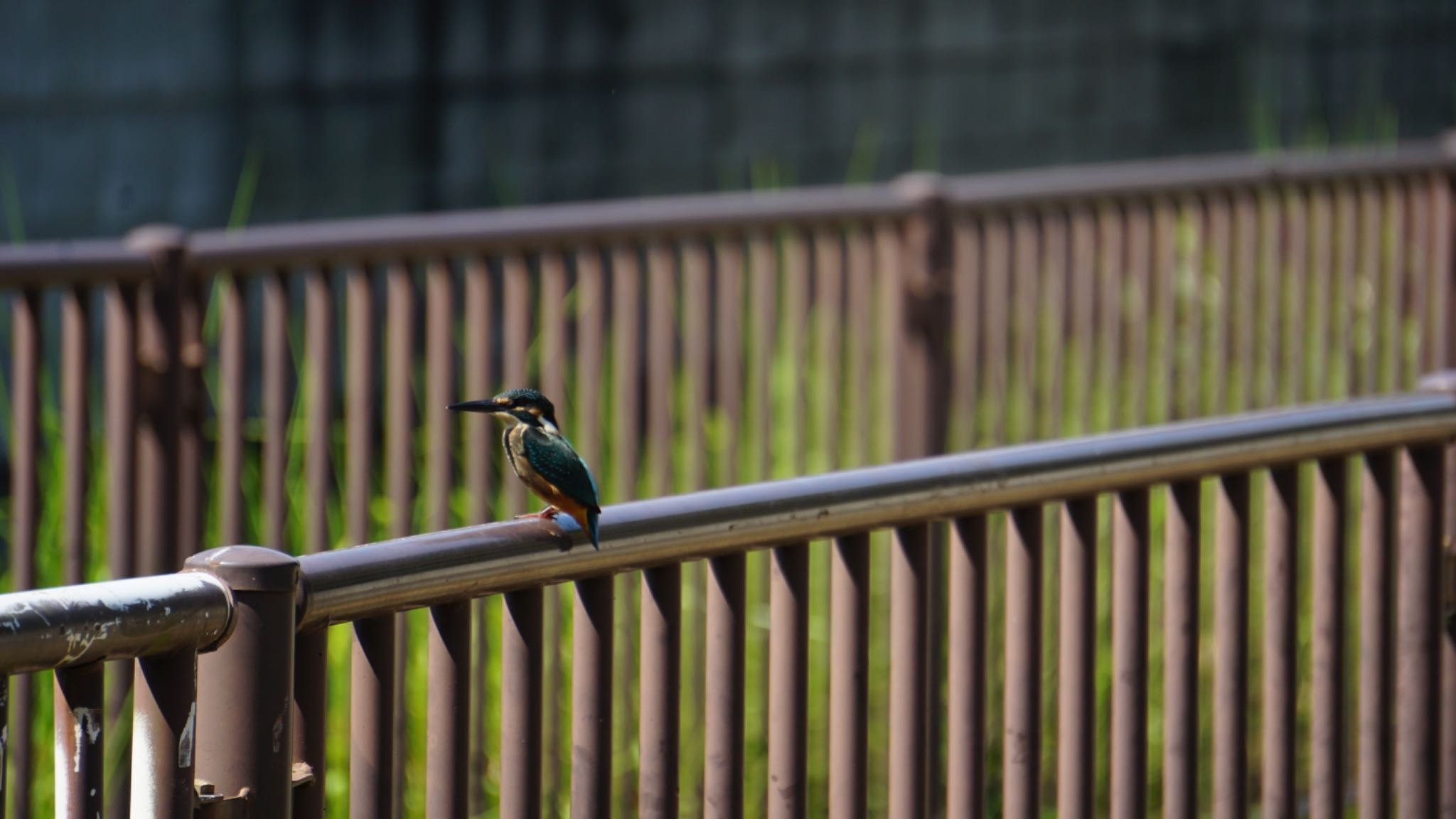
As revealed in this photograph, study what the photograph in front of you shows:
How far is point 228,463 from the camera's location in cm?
327

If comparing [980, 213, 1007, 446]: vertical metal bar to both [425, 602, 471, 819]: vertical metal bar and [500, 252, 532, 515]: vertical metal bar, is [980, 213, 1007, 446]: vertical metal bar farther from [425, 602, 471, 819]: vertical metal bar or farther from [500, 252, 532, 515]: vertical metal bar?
[425, 602, 471, 819]: vertical metal bar

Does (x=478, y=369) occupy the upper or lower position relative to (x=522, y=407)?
upper

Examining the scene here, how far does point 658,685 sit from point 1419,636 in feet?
3.62

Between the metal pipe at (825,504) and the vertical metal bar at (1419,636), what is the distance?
0.08 meters

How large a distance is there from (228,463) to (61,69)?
2086 mm

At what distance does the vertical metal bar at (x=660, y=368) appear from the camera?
11.8 feet

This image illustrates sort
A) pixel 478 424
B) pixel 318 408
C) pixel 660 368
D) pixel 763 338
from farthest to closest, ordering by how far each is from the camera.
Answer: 1. pixel 763 338
2. pixel 660 368
3. pixel 478 424
4. pixel 318 408

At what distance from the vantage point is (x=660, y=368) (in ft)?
11.9

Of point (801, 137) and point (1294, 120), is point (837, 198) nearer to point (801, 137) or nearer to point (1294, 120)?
point (801, 137)

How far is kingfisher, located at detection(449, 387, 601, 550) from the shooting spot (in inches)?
64.4

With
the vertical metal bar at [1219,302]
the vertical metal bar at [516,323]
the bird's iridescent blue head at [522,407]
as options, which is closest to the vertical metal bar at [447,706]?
the bird's iridescent blue head at [522,407]

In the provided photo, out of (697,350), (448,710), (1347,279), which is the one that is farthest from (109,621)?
(1347,279)

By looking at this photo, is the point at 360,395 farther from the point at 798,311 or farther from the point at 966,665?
the point at 966,665

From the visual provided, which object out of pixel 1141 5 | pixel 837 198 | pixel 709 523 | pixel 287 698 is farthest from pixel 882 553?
pixel 1141 5
